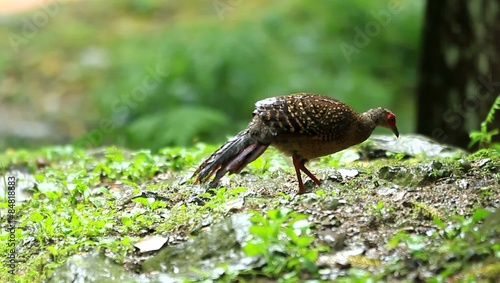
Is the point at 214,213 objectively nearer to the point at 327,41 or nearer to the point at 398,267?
the point at 398,267

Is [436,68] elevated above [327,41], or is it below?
below

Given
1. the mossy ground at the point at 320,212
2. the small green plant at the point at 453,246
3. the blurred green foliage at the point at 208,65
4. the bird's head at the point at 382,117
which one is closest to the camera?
the small green plant at the point at 453,246

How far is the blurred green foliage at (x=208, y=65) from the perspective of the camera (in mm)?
11227

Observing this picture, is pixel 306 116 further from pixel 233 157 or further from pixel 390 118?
pixel 390 118

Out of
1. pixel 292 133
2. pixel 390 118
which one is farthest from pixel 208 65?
pixel 292 133

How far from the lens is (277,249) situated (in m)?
4.00

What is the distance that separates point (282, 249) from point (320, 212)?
73 cm

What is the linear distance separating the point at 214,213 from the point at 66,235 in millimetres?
976

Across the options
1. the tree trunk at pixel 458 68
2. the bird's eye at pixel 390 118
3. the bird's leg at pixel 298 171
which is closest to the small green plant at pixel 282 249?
the bird's leg at pixel 298 171

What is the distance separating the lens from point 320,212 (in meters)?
4.67

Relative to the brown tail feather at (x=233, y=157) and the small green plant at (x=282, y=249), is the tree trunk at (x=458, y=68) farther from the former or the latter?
the small green plant at (x=282, y=249)

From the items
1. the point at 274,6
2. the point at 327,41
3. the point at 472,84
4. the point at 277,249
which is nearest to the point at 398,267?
the point at 277,249

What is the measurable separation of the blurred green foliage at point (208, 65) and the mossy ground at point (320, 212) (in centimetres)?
378

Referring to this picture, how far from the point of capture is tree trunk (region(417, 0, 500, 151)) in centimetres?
853
